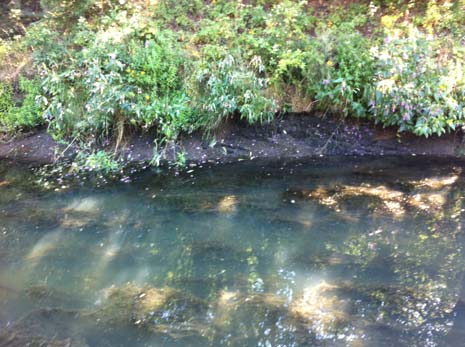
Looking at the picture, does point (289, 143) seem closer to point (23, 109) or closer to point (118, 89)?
point (118, 89)

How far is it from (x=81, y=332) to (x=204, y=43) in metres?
5.78

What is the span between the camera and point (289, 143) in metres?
7.77

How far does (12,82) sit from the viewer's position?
8594 mm

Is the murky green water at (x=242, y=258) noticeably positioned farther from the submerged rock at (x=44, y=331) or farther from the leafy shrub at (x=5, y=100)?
the leafy shrub at (x=5, y=100)

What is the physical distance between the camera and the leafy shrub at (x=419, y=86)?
6652 mm

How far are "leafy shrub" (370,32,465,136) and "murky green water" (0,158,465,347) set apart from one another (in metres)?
0.77

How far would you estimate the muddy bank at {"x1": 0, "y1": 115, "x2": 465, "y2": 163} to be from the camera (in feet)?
24.6

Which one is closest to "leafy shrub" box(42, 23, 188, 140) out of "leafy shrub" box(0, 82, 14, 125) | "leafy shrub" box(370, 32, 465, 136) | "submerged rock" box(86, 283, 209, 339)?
"leafy shrub" box(0, 82, 14, 125)

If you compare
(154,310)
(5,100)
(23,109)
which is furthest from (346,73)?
(5,100)

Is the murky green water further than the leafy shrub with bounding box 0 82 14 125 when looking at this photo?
No

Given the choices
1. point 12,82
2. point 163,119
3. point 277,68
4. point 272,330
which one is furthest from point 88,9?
point 272,330

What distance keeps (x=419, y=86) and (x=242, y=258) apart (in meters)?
4.01

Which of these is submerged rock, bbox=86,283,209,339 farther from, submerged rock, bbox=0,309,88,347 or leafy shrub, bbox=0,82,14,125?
leafy shrub, bbox=0,82,14,125

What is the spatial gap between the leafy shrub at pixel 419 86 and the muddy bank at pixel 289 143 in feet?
2.22
